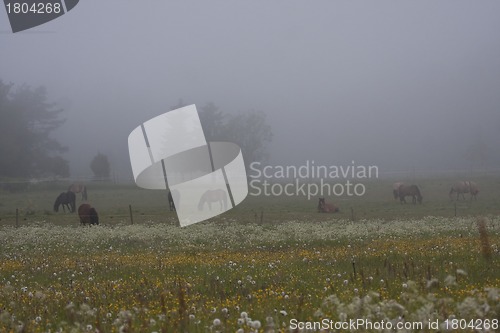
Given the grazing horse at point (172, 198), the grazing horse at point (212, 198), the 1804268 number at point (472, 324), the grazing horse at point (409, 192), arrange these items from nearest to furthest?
1. the 1804268 number at point (472, 324)
2. the grazing horse at point (172, 198)
3. the grazing horse at point (212, 198)
4. the grazing horse at point (409, 192)

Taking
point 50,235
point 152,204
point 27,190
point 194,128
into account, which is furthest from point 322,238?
point 194,128

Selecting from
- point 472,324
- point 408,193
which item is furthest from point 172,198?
point 472,324

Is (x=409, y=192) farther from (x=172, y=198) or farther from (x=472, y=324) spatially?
(x=472, y=324)

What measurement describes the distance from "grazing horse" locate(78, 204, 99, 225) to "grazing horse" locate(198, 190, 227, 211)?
12.7m

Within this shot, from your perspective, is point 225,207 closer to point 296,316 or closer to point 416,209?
point 416,209

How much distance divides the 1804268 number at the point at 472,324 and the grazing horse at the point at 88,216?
36734 mm

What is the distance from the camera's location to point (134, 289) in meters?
10.7

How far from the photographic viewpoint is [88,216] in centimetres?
4081

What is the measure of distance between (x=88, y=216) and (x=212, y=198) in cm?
1486

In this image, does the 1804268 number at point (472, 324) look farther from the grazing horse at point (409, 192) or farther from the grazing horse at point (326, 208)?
the grazing horse at point (409, 192)

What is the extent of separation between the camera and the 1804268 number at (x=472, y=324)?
552 cm

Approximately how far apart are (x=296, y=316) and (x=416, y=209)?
149 feet

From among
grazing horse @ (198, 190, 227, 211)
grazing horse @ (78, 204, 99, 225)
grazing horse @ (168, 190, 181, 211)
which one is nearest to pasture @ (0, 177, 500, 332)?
grazing horse @ (78, 204, 99, 225)

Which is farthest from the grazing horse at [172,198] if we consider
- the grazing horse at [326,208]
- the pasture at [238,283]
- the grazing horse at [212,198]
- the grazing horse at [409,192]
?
the grazing horse at [409,192]
